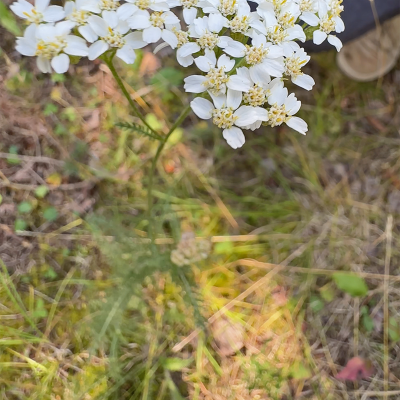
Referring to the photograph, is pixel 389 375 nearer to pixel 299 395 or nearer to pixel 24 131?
pixel 299 395

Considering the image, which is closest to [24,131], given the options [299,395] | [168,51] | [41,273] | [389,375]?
[41,273]

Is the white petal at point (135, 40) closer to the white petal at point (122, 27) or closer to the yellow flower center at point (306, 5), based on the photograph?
the white petal at point (122, 27)

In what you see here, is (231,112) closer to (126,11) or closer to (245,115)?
(245,115)

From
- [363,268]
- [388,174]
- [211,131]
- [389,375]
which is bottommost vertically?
[389,375]

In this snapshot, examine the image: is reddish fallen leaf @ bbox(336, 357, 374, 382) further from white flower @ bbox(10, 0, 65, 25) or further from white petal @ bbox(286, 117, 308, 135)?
white flower @ bbox(10, 0, 65, 25)

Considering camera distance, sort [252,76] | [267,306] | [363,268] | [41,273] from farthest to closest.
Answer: [363,268], [267,306], [41,273], [252,76]
